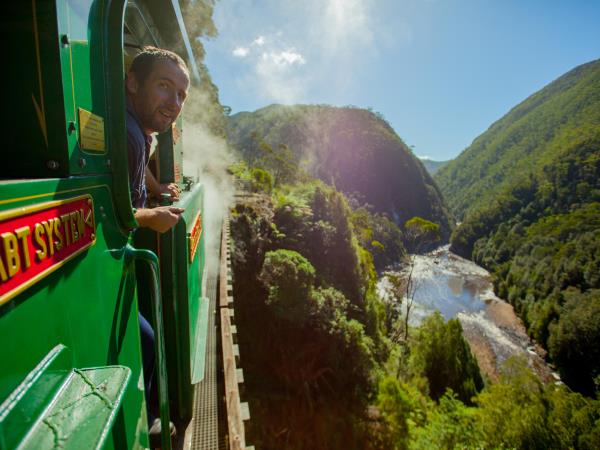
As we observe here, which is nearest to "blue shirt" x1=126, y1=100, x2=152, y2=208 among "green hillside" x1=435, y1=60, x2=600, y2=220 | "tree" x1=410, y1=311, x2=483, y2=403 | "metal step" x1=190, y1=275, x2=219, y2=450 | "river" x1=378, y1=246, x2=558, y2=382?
"metal step" x1=190, y1=275, x2=219, y2=450

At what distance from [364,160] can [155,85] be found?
101154 mm

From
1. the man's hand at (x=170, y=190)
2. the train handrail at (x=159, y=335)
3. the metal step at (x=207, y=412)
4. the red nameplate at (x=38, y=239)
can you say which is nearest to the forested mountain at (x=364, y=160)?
the metal step at (x=207, y=412)

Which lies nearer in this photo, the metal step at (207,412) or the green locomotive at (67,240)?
the green locomotive at (67,240)

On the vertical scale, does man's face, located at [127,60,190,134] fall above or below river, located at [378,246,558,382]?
above

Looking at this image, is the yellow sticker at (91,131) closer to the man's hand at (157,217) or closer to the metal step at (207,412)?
the man's hand at (157,217)

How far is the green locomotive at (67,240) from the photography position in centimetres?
72

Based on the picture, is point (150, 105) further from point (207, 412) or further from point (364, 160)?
point (364, 160)

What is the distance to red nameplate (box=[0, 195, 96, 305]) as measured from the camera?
0.69 m

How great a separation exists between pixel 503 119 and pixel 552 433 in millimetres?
172697

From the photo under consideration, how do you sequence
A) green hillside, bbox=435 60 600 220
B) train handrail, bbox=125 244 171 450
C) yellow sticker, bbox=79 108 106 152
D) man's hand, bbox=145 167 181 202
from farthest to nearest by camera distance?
green hillside, bbox=435 60 600 220 → man's hand, bbox=145 167 181 202 → train handrail, bbox=125 244 171 450 → yellow sticker, bbox=79 108 106 152

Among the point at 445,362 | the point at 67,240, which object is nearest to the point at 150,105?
the point at 67,240

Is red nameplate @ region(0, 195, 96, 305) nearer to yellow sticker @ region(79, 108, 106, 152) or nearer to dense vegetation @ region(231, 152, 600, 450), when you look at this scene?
yellow sticker @ region(79, 108, 106, 152)

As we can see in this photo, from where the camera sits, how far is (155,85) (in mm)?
1608

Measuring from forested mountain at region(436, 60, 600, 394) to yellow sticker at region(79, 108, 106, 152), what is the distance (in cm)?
3010
